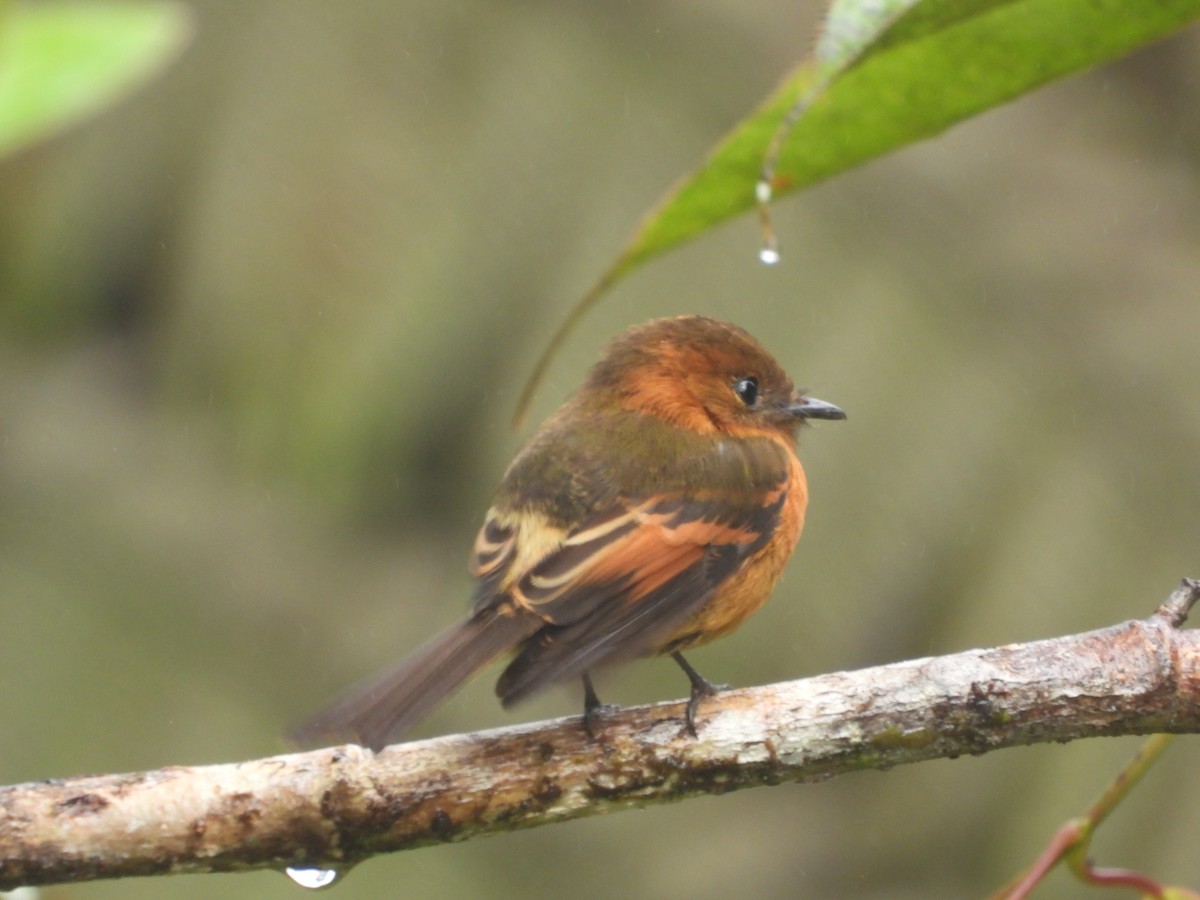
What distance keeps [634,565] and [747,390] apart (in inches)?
35.2

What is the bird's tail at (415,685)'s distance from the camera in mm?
2311

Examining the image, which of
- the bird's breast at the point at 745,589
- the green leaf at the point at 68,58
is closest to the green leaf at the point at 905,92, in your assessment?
the green leaf at the point at 68,58

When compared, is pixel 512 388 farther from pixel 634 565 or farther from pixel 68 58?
pixel 68 58

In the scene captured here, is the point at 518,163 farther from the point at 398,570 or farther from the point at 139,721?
the point at 139,721

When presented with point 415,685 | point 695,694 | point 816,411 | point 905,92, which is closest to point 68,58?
point 905,92

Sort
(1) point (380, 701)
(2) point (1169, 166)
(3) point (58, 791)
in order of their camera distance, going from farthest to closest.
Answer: (2) point (1169, 166)
(1) point (380, 701)
(3) point (58, 791)

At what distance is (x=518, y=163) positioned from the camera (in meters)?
5.18

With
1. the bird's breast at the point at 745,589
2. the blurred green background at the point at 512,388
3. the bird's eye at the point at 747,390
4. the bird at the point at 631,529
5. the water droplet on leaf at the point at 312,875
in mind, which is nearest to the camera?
the water droplet on leaf at the point at 312,875

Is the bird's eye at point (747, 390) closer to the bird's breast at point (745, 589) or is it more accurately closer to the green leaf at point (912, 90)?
the bird's breast at point (745, 589)

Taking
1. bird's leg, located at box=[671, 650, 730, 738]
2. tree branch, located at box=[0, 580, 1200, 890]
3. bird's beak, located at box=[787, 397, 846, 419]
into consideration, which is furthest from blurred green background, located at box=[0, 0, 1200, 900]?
tree branch, located at box=[0, 580, 1200, 890]

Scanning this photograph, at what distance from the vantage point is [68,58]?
1770mm

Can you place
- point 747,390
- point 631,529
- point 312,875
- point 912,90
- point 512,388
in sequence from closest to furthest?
point 912,90, point 312,875, point 631,529, point 747,390, point 512,388

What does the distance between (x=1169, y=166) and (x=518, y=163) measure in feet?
7.04

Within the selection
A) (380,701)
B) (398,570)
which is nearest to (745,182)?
(380,701)
